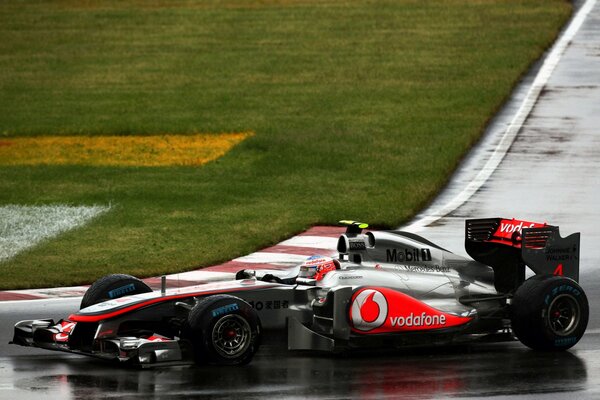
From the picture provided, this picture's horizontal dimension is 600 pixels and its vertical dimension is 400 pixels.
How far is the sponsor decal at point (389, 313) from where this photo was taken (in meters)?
13.2

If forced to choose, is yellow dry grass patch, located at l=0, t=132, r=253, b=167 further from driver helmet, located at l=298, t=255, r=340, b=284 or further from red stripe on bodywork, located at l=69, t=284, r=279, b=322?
red stripe on bodywork, located at l=69, t=284, r=279, b=322

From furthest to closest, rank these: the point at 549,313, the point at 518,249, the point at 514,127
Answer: the point at 514,127, the point at 518,249, the point at 549,313

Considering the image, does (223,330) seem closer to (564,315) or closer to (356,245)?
(356,245)

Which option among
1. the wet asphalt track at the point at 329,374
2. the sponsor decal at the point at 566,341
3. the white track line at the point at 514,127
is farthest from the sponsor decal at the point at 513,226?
the white track line at the point at 514,127

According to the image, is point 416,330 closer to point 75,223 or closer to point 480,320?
point 480,320

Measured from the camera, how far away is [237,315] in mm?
12797

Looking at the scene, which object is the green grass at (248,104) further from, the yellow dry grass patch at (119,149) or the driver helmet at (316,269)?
the driver helmet at (316,269)

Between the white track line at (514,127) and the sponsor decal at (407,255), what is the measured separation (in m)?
6.72

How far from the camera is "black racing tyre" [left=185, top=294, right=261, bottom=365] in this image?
12.7 metres

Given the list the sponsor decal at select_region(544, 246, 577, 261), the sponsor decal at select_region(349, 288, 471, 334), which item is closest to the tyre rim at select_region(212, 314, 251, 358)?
the sponsor decal at select_region(349, 288, 471, 334)

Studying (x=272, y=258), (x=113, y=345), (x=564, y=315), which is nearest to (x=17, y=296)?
(x=272, y=258)

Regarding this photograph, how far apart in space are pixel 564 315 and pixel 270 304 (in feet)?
9.67

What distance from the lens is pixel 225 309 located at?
12.7 m

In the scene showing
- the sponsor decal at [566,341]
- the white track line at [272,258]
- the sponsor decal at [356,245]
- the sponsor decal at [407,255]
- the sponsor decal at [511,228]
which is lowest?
the sponsor decal at [566,341]
